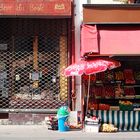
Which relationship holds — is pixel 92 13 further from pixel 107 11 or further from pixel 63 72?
pixel 63 72

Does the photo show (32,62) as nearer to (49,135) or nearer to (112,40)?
(112,40)

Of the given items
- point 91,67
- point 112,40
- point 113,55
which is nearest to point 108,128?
point 91,67

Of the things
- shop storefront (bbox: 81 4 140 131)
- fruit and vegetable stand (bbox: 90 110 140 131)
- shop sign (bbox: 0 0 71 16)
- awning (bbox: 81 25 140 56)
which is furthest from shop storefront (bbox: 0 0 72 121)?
fruit and vegetable stand (bbox: 90 110 140 131)

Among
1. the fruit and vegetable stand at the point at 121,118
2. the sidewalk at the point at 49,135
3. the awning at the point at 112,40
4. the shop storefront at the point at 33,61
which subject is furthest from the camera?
the shop storefront at the point at 33,61

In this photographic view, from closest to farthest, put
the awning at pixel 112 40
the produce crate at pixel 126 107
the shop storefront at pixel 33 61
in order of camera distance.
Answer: the awning at pixel 112 40 → the produce crate at pixel 126 107 → the shop storefront at pixel 33 61

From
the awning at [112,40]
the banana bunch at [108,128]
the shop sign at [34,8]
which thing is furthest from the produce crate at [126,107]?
the shop sign at [34,8]

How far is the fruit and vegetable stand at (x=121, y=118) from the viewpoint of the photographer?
15.1 m

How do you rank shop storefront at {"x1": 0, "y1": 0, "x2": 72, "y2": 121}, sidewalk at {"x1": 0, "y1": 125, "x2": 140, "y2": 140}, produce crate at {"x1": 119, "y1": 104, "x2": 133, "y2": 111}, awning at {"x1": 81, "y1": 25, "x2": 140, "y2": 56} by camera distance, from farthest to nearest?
shop storefront at {"x1": 0, "y1": 0, "x2": 72, "y2": 121}
produce crate at {"x1": 119, "y1": 104, "x2": 133, "y2": 111}
awning at {"x1": 81, "y1": 25, "x2": 140, "y2": 56}
sidewalk at {"x1": 0, "y1": 125, "x2": 140, "y2": 140}

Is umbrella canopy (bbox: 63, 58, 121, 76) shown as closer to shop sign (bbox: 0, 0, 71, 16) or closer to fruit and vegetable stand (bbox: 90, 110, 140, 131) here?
fruit and vegetable stand (bbox: 90, 110, 140, 131)

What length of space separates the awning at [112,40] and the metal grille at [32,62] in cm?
139

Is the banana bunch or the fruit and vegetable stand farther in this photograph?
the fruit and vegetable stand

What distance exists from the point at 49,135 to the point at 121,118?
2.28 meters

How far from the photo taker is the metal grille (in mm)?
16188

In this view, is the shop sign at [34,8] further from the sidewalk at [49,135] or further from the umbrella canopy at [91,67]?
the sidewalk at [49,135]
